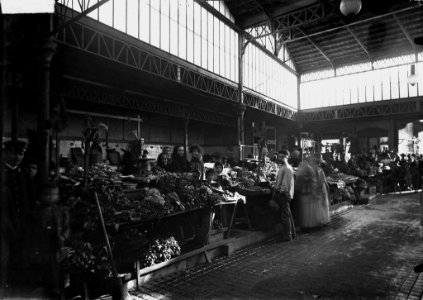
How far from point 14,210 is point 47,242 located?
1.57 feet

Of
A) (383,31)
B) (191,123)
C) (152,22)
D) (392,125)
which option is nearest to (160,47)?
(152,22)

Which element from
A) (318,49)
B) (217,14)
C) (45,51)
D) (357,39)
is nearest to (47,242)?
(45,51)

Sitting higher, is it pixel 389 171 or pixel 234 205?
pixel 389 171

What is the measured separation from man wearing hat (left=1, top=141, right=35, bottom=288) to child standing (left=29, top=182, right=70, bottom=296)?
0.13 meters

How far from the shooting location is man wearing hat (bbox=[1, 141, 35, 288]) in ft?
10.2

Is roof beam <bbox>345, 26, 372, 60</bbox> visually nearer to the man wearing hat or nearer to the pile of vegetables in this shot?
the pile of vegetables

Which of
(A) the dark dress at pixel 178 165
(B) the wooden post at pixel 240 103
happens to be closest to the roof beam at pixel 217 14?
(B) the wooden post at pixel 240 103

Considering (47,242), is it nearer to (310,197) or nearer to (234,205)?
(234,205)

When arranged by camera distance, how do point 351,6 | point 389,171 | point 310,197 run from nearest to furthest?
1. point 351,6
2. point 310,197
3. point 389,171

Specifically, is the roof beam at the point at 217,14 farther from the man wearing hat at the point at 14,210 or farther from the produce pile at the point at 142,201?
the man wearing hat at the point at 14,210

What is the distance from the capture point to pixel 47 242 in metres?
3.32

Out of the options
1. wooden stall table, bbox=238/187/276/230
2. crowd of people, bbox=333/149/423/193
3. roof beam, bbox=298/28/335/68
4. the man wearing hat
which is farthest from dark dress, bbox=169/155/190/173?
roof beam, bbox=298/28/335/68

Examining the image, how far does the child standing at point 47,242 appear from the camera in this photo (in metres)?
3.29

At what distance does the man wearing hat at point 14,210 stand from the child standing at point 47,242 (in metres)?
0.13
